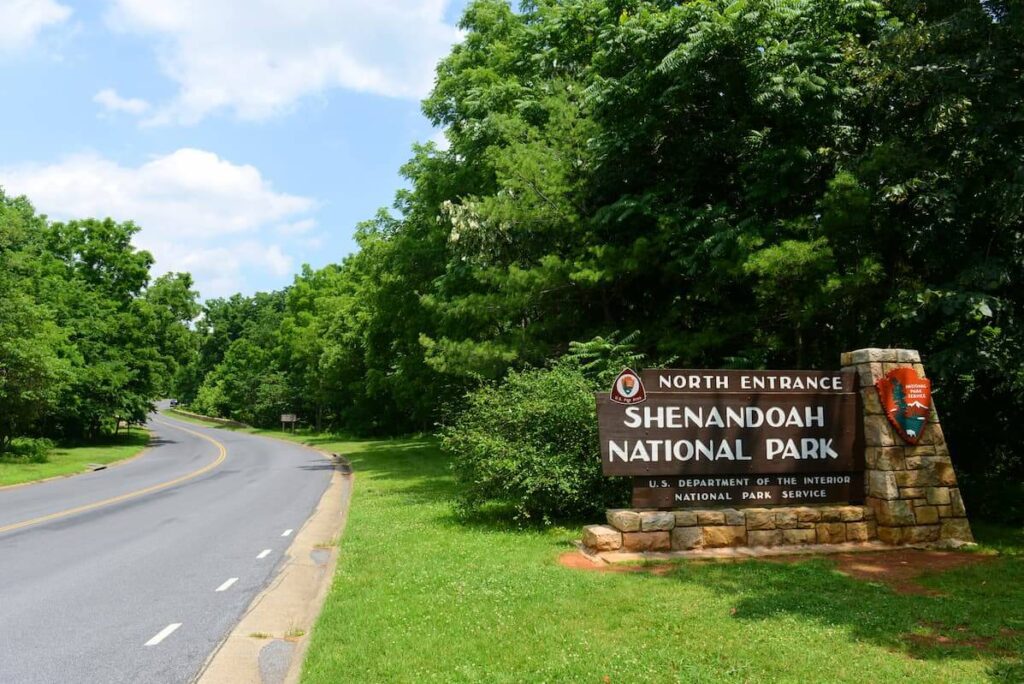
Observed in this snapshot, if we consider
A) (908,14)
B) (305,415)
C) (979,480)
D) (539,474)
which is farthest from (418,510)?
(305,415)

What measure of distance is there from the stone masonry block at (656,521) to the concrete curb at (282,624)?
159 inches

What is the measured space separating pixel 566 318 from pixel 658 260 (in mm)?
3209

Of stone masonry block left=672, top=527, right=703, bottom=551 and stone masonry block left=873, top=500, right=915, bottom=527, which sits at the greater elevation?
stone masonry block left=873, top=500, right=915, bottom=527

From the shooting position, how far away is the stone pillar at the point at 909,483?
10398 mm

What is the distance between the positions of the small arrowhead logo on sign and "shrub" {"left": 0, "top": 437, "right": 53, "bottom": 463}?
32994 mm

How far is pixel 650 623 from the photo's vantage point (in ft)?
21.7

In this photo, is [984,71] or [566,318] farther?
[566,318]

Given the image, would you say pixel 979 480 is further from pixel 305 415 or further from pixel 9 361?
pixel 305 415

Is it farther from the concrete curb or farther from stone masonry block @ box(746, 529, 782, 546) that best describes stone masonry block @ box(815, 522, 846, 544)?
the concrete curb

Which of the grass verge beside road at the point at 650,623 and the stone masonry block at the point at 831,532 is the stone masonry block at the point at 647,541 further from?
the stone masonry block at the point at 831,532

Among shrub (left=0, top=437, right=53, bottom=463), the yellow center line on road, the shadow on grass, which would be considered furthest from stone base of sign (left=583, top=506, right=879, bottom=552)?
shrub (left=0, top=437, right=53, bottom=463)

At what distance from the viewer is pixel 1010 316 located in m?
12.2

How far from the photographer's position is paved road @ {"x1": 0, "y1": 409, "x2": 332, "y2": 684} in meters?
6.33

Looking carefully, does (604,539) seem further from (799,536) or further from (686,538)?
(799,536)
